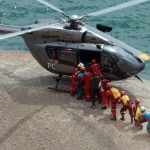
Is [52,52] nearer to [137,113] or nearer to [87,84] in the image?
[87,84]

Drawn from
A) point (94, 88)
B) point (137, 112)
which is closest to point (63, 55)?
point (94, 88)

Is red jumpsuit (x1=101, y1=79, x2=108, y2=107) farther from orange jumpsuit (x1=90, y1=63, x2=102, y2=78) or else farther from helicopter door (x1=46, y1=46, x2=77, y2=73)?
helicopter door (x1=46, y1=46, x2=77, y2=73)

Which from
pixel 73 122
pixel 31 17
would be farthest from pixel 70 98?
pixel 31 17

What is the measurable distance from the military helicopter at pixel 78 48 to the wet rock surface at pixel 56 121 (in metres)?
1.38

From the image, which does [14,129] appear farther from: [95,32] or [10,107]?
[95,32]

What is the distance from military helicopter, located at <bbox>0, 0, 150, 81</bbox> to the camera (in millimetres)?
17359

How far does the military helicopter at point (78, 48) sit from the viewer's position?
17359mm

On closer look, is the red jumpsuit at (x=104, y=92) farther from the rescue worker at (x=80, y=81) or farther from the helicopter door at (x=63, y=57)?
the helicopter door at (x=63, y=57)

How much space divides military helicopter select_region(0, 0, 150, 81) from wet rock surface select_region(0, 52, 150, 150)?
1.38 metres

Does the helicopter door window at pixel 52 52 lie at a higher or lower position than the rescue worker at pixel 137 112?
higher

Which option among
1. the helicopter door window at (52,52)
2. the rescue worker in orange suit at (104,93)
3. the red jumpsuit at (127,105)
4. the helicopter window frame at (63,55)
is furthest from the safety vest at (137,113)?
the helicopter door window at (52,52)

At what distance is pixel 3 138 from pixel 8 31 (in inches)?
Result: 249

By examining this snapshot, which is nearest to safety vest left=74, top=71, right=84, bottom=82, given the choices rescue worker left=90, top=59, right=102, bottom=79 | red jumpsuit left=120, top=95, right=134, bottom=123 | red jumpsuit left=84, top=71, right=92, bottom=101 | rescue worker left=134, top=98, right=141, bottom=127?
red jumpsuit left=84, top=71, right=92, bottom=101

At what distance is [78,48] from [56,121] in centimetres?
351
